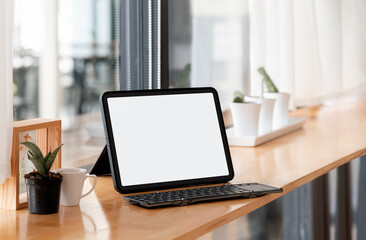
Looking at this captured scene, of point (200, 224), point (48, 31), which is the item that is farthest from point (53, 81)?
point (200, 224)

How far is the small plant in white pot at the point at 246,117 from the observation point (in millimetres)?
1879

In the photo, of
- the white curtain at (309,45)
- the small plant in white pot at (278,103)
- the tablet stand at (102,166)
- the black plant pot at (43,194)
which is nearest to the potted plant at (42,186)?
the black plant pot at (43,194)

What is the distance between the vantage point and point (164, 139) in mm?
1270

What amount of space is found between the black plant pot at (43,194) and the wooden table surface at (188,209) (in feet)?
0.05

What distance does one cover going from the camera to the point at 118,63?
1890mm

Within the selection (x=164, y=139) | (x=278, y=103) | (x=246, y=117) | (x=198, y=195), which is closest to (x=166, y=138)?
(x=164, y=139)

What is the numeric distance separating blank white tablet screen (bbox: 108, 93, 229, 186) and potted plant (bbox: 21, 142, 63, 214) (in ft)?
0.58

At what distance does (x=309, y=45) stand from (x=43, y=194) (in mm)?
1884

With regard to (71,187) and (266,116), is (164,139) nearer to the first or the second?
(71,187)

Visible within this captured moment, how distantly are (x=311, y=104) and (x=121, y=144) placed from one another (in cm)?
171

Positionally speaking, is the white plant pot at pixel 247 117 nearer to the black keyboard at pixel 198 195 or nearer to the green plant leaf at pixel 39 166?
the black keyboard at pixel 198 195

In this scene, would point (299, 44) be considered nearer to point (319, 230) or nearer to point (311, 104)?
point (311, 104)

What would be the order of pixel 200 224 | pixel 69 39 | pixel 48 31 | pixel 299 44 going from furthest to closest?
pixel 299 44
pixel 69 39
pixel 48 31
pixel 200 224

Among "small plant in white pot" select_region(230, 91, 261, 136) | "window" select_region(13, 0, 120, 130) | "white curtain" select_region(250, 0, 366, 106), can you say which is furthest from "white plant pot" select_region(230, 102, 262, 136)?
"white curtain" select_region(250, 0, 366, 106)
